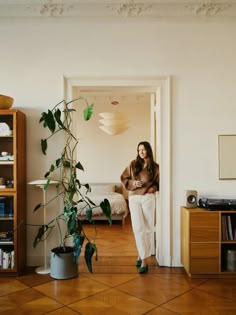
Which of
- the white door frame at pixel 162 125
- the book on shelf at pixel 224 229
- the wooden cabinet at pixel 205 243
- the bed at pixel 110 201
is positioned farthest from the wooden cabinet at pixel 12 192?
the book on shelf at pixel 224 229

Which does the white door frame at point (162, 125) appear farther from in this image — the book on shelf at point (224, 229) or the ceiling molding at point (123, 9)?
the ceiling molding at point (123, 9)

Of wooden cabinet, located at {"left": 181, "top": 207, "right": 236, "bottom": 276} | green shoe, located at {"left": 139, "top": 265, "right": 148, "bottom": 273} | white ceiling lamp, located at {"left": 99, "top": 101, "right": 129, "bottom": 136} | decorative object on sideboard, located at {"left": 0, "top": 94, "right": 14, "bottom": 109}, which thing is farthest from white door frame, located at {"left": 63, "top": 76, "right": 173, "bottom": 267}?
white ceiling lamp, located at {"left": 99, "top": 101, "right": 129, "bottom": 136}

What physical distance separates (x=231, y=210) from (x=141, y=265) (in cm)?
122

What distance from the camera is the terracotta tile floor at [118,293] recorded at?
8.54 ft

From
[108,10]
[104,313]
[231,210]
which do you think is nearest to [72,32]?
[108,10]

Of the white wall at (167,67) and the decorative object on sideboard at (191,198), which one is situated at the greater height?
the white wall at (167,67)

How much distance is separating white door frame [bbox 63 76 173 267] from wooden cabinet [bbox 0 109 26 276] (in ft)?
2.44

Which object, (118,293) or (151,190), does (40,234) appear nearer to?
(118,293)

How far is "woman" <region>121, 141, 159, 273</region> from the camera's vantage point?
11.7 ft

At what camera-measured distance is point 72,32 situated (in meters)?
3.68

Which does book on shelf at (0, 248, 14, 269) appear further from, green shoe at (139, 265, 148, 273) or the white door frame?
the white door frame

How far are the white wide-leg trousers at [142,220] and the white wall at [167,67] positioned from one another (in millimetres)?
319

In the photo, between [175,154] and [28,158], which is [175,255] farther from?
[28,158]

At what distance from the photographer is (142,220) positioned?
3.58 meters
